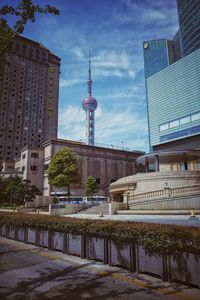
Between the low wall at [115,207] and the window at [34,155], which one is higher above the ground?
the window at [34,155]

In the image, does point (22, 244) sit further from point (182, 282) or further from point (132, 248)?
point (182, 282)

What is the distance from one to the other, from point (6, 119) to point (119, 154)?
5697 cm

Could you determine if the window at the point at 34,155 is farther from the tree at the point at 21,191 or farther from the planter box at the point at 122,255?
the planter box at the point at 122,255

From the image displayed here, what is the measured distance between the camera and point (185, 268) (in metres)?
5.79

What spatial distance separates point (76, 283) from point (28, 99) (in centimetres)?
11318

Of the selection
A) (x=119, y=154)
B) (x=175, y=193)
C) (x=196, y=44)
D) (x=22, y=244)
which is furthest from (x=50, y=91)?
(x=22, y=244)

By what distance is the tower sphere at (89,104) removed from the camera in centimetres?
15362

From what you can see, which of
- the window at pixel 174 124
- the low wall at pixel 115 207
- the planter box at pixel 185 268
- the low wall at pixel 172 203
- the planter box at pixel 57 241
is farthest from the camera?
the window at pixel 174 124

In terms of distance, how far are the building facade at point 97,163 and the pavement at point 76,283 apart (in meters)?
52.2

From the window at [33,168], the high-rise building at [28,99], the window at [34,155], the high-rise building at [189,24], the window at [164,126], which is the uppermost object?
the high-rise building at [189,24]

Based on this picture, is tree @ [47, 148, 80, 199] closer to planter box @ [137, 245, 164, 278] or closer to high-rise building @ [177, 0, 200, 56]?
planter box @ [137, 245, 164, 278]

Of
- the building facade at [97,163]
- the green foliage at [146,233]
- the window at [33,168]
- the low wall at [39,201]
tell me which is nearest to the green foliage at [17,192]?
the low wall at [39,201]

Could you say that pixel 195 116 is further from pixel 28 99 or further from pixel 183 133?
pixel 28 99

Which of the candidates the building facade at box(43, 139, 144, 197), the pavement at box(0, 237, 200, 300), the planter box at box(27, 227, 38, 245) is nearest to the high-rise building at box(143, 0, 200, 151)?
the building facade at box(43, 139, 144, 197)
